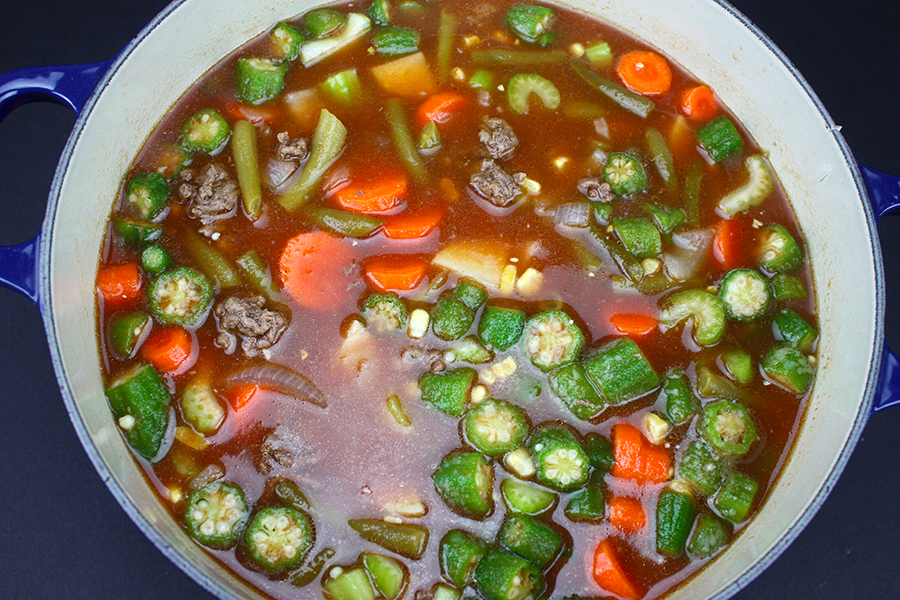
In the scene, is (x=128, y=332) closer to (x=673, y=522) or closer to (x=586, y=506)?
(x=586, y=506)

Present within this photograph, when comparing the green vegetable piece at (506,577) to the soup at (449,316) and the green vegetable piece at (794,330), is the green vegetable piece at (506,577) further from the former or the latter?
the green vegetable piece at (794,330)

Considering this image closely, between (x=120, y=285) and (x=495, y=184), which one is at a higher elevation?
(x=495, y=184)

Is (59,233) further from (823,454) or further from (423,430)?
(823,454)

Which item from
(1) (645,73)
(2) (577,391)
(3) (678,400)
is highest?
(1) (645,73)

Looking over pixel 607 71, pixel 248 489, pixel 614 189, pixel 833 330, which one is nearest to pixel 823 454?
pixel 833 330

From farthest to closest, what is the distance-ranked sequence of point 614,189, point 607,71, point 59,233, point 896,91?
point 896,91
point 607,71
point 614,189
point 59,233

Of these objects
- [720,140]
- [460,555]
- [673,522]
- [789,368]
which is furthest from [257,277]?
[789,368]

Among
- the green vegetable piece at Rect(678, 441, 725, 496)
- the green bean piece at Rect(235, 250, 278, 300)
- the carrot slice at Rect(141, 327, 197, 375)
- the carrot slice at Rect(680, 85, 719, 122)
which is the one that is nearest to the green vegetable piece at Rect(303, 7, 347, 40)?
the green bean piece at Rect(235, 250, 278, 300)
